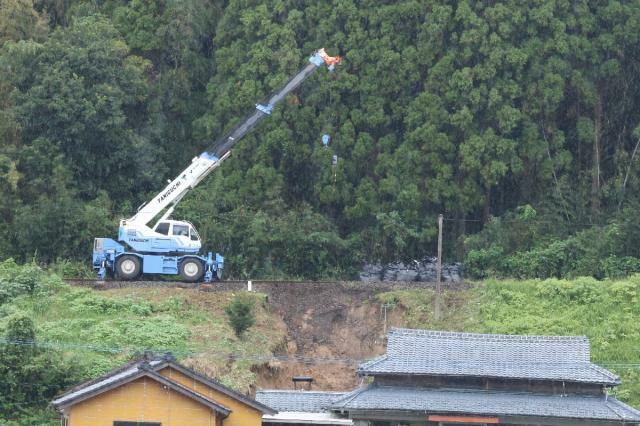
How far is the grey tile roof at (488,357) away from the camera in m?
37.2

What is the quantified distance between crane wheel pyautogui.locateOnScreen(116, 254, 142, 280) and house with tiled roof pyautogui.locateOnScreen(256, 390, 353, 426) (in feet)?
45.5

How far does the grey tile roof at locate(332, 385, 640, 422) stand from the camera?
36.3m

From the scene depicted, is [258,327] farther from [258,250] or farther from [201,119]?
[201,119]

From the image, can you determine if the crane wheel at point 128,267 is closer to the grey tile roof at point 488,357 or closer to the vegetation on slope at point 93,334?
the vegetation on slope at point 93,334

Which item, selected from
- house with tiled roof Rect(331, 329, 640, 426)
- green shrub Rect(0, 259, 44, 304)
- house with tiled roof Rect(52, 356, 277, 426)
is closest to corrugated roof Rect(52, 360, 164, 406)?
house with tiled roof Rect(52, 356, 277, 426)

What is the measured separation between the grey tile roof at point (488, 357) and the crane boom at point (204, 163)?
50.8 feet

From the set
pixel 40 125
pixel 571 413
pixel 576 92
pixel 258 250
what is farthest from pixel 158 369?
pixel 576 92

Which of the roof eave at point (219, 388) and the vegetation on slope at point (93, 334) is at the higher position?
the vegetation on slope at point (93, 334)

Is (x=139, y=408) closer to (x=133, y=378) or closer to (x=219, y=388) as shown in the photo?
(x=133, y=378)

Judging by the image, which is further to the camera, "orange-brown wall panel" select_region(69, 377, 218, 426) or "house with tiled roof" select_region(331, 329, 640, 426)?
"house with tiled roof" select_region(331, 329, 640, 426)

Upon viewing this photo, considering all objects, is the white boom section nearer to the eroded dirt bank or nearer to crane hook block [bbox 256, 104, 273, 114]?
crane hook block [bbox 256, 104, 273, 114]

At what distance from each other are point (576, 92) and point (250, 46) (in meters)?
12.5

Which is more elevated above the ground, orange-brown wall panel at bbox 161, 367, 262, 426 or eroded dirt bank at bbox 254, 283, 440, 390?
eroded dirt bank at bbox 254, 283, 440, 390

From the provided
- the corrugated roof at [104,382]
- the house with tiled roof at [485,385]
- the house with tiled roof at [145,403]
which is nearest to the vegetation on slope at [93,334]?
the corrugated roof at [104,382]
